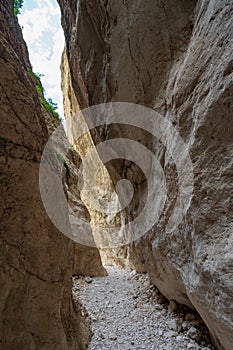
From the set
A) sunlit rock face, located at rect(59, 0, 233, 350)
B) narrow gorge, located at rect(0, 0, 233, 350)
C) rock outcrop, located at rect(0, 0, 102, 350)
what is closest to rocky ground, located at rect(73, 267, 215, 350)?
narrow gorge, located at rect(0, 0, 233, 350)

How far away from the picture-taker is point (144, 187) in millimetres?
4062

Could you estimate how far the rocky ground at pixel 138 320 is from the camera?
8.89 feet

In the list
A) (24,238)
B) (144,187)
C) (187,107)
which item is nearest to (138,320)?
(144,187)

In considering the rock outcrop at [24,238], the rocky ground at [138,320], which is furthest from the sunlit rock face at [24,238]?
the rocky ground at [138,320]

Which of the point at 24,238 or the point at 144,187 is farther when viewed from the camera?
the point at 144,187

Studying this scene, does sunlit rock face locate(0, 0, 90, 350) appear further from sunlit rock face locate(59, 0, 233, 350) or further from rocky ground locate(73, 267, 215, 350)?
sunlit rock face locate(59, 0, 233, 350)

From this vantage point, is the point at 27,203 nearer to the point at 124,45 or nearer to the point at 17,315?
the point at 17,315

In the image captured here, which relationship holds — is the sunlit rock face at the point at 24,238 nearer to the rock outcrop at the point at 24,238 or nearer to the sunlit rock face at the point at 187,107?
the rock outcrop at the point at 24,238

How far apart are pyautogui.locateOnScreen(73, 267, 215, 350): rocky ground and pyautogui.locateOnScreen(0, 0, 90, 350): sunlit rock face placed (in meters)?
0.78

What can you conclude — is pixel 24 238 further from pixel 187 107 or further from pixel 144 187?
pixel 144 187

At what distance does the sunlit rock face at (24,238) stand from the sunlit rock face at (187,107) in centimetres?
140

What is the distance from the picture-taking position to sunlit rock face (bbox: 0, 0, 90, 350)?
6.03ft

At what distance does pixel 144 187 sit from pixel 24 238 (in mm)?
2463

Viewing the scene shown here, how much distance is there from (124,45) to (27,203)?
3.04m
